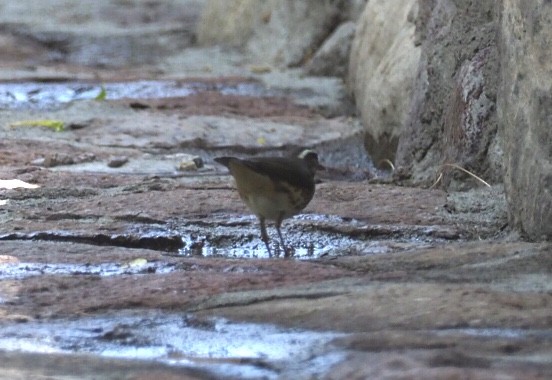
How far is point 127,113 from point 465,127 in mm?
2726

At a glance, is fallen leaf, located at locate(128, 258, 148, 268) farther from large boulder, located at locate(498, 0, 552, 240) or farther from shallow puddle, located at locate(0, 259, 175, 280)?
large boulder, located at locate(498, 0, 552, 240)

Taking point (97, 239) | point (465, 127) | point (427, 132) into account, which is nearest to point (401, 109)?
point (427, 132)

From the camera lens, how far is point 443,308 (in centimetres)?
243

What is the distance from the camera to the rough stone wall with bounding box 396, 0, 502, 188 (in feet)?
13.1

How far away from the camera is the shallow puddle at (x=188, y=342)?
218 centimetres

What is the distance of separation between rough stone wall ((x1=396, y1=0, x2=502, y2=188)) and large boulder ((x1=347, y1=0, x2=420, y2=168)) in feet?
2.03

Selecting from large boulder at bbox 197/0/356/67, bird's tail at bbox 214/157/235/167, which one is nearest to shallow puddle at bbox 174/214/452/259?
bird's tail at bbox 214/157/235/167

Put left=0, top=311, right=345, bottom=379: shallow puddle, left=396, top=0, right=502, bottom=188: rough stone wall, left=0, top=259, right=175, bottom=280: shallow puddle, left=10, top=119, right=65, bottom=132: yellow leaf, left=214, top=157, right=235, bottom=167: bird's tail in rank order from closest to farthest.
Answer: left=0, top=311, right=345, bottom=379: shallow puddle
left=0, top=259, right=175, bottom=280: shallow puddle
left=214, top=157, right=235, bottom=167: bird's tail
left=396, top=0, right=502, bottom=188: rough stone wall
left=10, top=119, right=65, bottom=132: yellow leaf

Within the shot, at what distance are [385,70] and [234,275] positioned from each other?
128 inches

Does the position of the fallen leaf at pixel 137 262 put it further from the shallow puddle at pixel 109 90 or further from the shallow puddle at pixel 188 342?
the shallow puddle at pixel 109 90

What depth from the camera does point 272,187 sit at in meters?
3.56

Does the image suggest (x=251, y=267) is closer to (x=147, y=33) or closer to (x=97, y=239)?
(x=97, y=239)

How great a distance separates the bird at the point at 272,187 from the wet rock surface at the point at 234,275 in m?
0.10

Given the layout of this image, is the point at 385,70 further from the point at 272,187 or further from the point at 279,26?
the point at 279,26
